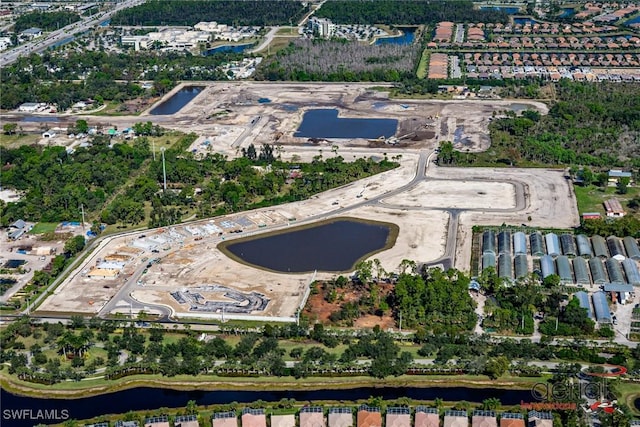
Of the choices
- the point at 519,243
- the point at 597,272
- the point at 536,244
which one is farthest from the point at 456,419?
the point at 536,244

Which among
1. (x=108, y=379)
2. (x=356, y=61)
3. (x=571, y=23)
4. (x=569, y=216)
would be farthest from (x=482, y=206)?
(x=571, y=23)

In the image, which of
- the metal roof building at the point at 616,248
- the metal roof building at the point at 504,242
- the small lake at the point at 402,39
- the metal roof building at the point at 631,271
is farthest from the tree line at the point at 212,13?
the metal roof building at the point at 631,271

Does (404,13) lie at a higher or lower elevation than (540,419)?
higher

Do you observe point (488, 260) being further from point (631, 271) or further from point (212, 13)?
point (212, 13)

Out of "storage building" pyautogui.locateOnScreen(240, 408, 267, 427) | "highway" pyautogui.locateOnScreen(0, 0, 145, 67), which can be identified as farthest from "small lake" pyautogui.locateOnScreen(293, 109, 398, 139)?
"highway" pyautogui.locateOnScreen(0, 0, 145, 67)

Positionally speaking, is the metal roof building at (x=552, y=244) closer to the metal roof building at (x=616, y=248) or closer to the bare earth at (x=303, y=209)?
the bare earth at (x=303, y=209)
